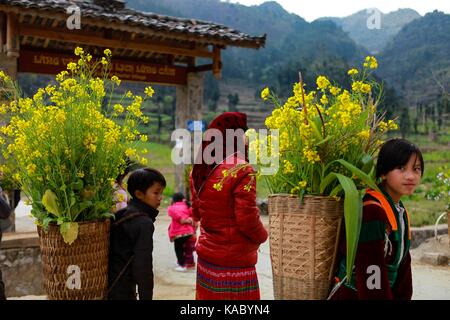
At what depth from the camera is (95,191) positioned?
74.8 inches

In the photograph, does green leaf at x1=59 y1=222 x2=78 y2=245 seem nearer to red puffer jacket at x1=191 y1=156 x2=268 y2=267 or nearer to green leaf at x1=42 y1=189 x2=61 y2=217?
green leaf at x1=42 y1=189 x2=61 y2=217

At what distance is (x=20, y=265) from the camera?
18.3ft

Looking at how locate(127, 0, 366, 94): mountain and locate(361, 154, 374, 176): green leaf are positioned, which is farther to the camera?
locate(127, 0, 366, 94): mountain

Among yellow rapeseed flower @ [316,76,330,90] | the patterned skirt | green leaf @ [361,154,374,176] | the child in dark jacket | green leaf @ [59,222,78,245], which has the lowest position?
the patterned skirt

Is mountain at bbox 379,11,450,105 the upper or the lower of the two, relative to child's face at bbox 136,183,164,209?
upper

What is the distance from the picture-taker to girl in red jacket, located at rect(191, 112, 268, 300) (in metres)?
2.52

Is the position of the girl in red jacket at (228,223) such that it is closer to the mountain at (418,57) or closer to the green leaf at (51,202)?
the green leaf at (51,202)

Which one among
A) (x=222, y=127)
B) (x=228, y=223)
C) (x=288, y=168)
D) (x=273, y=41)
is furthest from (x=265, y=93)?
(x=273, y=41)

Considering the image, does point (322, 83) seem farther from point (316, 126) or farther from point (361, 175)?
point (361, 175)

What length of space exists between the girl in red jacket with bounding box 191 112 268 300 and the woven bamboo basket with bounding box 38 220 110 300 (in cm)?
79

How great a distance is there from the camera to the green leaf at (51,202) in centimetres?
183

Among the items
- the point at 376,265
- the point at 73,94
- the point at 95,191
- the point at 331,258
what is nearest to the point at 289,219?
the point at 331,258

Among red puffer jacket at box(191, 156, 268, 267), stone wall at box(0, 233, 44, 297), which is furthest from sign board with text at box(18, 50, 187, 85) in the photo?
red puffer jacket at box(191, 156, 268, 267)

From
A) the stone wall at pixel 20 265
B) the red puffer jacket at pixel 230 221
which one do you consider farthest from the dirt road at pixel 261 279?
the red puffer jacket at pixel 230 221
